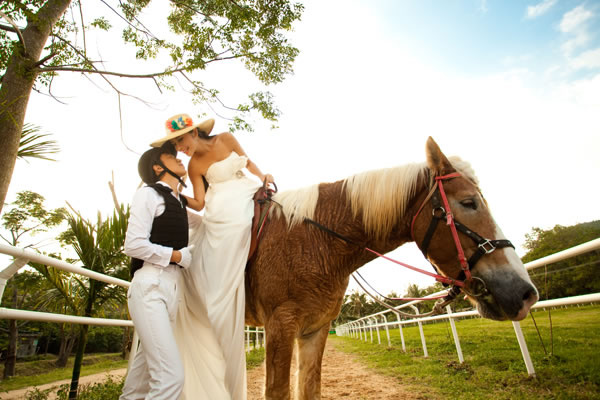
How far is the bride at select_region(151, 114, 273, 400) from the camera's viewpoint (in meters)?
1.97

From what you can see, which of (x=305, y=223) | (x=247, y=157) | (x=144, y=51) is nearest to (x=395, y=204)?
(x=305, y=223)

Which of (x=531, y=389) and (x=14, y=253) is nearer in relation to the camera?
(x=14, y=253)

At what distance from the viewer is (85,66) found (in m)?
5.10

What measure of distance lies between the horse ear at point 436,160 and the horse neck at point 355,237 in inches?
4.9

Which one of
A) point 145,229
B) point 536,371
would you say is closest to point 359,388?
point 536,371

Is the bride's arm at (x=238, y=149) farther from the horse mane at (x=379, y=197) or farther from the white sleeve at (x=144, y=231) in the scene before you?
the white sleeve at (x=144, y=231)

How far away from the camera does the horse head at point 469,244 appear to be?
1.72 m

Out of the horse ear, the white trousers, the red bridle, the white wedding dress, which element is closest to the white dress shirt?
the white trousers

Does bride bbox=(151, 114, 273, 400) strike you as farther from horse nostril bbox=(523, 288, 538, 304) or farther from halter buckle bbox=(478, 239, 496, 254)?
horse nostril bbox=(523, 288, 538, 304)

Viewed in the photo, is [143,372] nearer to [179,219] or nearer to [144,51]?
[179,219]

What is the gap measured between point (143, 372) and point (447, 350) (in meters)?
6.70

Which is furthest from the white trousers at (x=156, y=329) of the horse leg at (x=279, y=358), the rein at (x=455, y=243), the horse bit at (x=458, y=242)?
the horse bit at (x=458, y=242)

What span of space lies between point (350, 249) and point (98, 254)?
400cm

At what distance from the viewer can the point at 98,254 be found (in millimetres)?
4312
